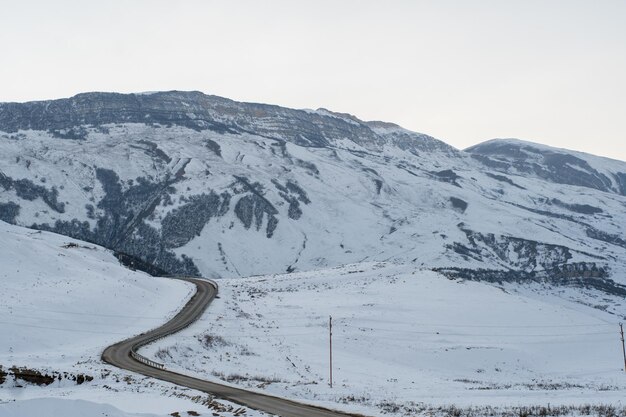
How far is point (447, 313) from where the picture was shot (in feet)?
273

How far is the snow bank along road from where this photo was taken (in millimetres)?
27281

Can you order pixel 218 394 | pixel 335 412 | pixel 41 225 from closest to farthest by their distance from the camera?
1. pixel 335 412
2. pixel 218 394
3. pixel 41 225

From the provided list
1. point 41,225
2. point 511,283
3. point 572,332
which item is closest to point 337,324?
point 572,332

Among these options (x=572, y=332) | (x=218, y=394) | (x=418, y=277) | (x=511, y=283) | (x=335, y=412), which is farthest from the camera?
(x=511, y=283)

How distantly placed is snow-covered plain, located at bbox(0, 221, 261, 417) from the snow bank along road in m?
1.63

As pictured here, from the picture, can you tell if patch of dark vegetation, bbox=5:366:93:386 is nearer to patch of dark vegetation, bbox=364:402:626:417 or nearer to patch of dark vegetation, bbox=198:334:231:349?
patch of dark vegetation, bbox=364:402:626:417

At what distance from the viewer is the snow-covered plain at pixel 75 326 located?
24078 millimetres

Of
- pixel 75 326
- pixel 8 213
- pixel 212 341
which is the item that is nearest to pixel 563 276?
pixel 212 341

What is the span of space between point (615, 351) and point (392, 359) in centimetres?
3065

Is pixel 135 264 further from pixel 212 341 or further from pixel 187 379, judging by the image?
pixel 187 379

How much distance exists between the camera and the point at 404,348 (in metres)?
65.9

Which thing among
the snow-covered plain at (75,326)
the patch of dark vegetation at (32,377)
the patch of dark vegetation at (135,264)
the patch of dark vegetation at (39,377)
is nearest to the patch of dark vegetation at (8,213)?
the patch of dark vegetation at (135,264)

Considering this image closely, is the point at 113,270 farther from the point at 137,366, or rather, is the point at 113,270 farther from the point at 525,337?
the point at 525,337

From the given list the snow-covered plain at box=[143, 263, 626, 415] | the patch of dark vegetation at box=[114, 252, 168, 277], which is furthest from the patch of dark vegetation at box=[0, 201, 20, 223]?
the snow-covered plain at box=[143, 263, 626, 415]
